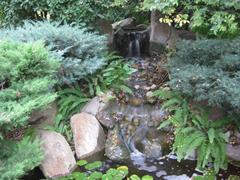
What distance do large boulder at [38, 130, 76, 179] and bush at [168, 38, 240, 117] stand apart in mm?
2344

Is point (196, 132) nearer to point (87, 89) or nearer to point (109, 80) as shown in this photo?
point (109, 80)

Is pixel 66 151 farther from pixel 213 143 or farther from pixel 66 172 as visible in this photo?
pixel 213 143

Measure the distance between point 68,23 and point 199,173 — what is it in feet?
15.9

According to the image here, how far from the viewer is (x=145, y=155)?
632 cm

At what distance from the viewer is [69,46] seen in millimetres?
6941

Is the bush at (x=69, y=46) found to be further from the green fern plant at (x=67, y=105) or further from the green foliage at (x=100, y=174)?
the green foliage at (x=100, y=174)

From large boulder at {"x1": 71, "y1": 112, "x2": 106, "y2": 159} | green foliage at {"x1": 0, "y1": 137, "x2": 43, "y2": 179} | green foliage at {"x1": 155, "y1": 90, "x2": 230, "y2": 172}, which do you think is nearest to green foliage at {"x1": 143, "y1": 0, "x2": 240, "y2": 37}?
green foliage at {"x1": 155, "y1": 90, "x2": 230, "y2": 172}

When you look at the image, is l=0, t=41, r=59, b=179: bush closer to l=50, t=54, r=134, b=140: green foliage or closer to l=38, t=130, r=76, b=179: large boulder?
l=38, t=130, r=76, b=179: large boulder

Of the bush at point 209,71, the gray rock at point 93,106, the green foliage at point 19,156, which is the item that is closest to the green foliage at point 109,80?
the gray rock at point 93,106

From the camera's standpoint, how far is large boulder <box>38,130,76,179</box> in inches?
223

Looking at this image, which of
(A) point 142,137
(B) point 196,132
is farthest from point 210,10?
(A) point 142,137

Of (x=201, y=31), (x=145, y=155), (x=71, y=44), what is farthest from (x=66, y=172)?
(x=201, y=31)

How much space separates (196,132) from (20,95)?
3077mm

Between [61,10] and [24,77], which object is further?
[61,10]
